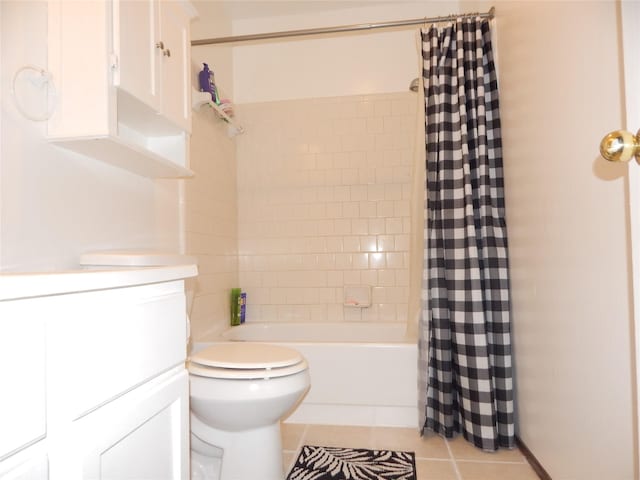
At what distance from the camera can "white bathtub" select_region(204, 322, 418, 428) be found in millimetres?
2121

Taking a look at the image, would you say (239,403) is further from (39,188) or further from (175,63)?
Answer: (175,63)

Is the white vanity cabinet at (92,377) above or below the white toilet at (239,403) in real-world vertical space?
above

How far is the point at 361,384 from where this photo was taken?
2.14m

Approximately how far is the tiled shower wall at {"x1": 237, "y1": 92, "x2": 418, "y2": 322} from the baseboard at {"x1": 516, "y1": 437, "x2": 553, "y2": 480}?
3.67 ft

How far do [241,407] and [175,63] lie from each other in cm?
131

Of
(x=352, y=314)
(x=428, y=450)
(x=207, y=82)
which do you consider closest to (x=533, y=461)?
(x=428, y=450)

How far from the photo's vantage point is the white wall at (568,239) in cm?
109

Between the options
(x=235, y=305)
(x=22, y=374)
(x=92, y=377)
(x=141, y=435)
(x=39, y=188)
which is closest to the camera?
(x=22, y=374)

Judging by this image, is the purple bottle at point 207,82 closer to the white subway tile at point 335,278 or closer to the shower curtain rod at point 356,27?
the shower curtain rod at point 356,27

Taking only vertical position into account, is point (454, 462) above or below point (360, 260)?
below

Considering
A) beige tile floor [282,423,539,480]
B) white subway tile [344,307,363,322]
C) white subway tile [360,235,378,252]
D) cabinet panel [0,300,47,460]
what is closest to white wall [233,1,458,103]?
white subway tile [360,235,378,252]

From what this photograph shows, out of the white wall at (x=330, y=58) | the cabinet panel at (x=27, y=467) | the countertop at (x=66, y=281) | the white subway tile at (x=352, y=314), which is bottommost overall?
the white subway tile at (x=352, y=314)

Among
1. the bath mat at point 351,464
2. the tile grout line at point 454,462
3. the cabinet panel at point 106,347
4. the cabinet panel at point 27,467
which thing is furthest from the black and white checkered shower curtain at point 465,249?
the cabinet panel at point 27,467

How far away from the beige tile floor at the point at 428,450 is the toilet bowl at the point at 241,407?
0.29 metres
